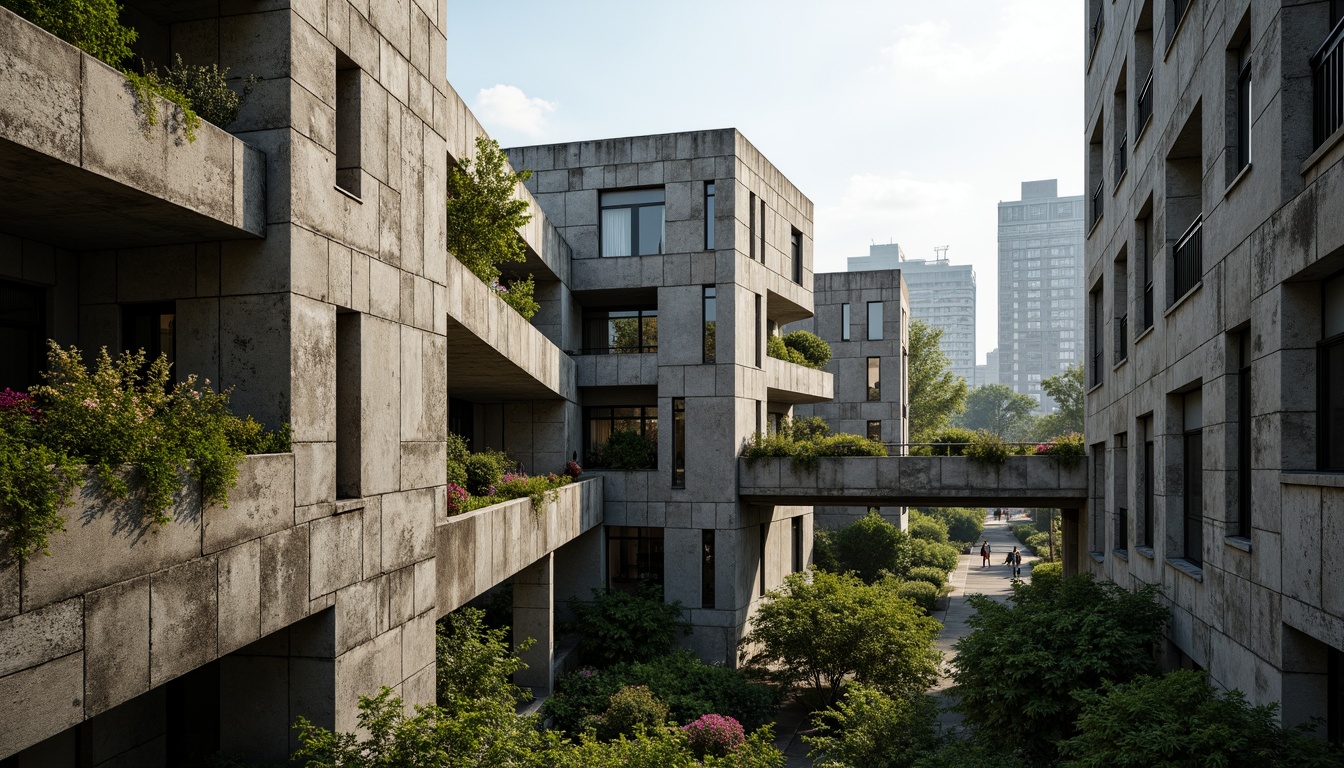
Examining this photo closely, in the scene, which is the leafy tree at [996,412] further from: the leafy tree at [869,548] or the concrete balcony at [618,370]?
the concrete balcony at [618,370]

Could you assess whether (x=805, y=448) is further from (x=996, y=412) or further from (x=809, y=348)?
(x=996, y=412)

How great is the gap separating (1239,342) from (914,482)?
1462 centimetres

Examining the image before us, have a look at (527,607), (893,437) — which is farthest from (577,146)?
(893,437)

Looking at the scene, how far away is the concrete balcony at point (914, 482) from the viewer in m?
24.7

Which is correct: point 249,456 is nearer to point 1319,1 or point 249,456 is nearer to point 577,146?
point 1319,1

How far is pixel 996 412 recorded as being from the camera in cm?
16000

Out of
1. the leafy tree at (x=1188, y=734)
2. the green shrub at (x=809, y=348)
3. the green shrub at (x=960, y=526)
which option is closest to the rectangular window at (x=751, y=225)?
the green shrub at (x=809, y=348)

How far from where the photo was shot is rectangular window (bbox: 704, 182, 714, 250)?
26.8 m

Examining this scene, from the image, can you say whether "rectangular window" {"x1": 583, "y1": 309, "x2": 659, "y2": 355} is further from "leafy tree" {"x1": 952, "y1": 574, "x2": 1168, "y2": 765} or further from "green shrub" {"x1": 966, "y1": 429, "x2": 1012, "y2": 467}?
"leafy tree" {"x1": 952, "y1": 574, "x2": 1168, "y2": 765}

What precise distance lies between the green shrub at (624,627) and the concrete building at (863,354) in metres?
24.4

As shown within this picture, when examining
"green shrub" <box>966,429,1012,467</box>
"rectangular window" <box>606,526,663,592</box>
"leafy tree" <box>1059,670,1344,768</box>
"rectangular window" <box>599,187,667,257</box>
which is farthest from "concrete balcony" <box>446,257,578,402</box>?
"green shrub" <box>966,429,1012,467</box>

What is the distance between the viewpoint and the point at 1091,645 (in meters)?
12.9

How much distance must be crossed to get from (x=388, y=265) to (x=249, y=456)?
169 inches

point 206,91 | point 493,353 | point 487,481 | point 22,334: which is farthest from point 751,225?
point 22,334
